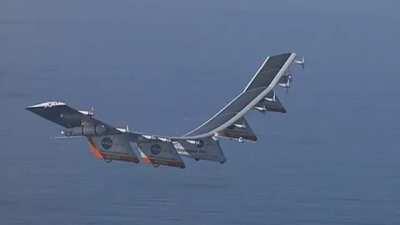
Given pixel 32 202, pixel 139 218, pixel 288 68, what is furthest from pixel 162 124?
pixel 288 68

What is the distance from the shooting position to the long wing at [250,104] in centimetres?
1066

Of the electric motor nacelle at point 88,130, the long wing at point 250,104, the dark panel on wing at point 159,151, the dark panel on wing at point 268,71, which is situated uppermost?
the dark panel on wing at point 268,71

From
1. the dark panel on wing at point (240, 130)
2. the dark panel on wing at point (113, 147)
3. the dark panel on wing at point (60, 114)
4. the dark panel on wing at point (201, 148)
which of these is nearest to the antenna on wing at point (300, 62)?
the dark panel on wing at point (240, 130)

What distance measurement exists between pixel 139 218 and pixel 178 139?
1564 cm

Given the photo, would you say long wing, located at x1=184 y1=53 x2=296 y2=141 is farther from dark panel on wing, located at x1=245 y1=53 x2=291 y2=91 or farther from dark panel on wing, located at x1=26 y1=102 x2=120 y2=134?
dark panel on wing, located at x1=26 y1=102 x2=120 y2=134

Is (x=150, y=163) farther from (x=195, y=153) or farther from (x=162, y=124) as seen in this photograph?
(x=162, y=124)

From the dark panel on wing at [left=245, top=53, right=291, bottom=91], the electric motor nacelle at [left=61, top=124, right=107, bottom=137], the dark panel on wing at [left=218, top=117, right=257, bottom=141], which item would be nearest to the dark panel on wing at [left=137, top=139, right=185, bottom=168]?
the electric motor nacelle at [left=61, top=124, right=107, bottom=137]

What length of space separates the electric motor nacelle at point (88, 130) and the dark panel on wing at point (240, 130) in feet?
3.79

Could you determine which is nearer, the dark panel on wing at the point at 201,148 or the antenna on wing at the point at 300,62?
the dark panel on wing at the point at 201,148

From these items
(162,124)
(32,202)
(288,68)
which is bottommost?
(288,68)

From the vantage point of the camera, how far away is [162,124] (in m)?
22.0

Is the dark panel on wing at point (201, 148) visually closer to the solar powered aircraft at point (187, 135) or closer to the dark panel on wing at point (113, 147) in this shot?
the solar powered aircraft at point (187, 135)

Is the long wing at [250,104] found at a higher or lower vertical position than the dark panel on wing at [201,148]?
higher

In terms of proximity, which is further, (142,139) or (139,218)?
(139,218)
